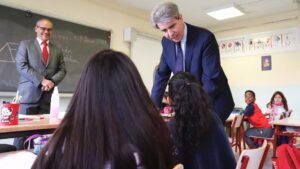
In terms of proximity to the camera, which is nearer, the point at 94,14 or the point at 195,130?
the point at 195,130

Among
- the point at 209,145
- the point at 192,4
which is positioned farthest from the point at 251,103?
the point at 209,145

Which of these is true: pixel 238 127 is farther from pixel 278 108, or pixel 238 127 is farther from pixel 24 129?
pixel 24 129

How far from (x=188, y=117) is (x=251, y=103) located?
3.43 meters

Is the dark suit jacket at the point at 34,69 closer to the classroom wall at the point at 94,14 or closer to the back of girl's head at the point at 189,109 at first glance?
the classroom wall at the point at 94,14

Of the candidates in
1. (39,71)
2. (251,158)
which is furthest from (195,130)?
(39,71)

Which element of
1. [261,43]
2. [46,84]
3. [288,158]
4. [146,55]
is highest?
[261,43]

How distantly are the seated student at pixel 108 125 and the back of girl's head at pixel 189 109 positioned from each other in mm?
577

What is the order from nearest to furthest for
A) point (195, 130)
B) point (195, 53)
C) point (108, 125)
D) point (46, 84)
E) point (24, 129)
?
point (108, 125) < point (195, 130) < point (24, 129) < point (195, 53) < point (46, 84)

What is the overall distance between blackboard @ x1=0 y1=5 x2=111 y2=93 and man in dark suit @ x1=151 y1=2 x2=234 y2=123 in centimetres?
153

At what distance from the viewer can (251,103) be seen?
4395mm

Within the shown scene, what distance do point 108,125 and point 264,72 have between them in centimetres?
554

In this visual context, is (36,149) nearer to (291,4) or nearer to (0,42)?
(0,42)

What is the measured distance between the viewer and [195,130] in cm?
123

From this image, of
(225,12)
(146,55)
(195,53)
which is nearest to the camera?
(195,53)
